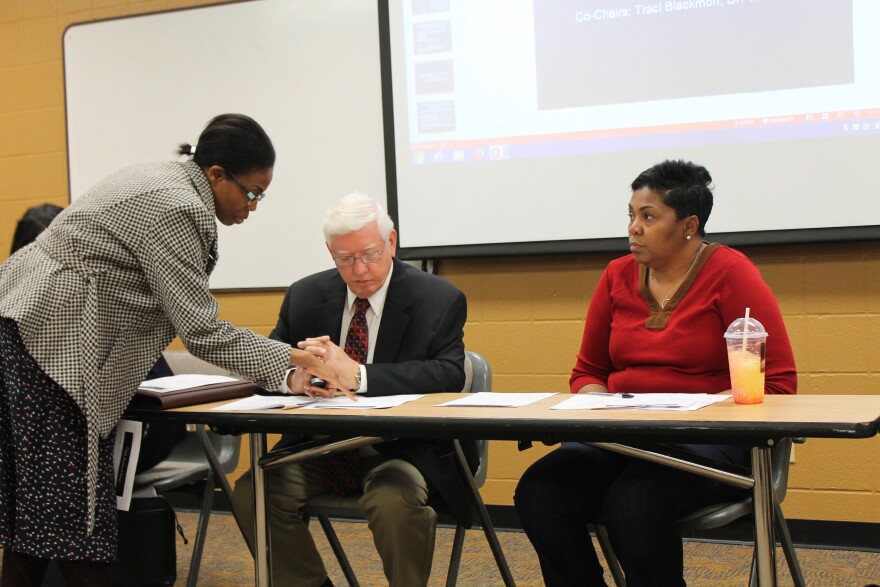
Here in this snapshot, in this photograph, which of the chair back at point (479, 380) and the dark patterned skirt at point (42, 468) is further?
the chair back at point (479, 380)

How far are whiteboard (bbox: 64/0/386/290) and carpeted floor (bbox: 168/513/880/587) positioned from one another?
1.09 m

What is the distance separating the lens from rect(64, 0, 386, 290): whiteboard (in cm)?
365

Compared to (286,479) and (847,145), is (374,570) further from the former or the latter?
(847,145)

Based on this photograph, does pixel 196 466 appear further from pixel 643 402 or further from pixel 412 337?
pixel 643 402

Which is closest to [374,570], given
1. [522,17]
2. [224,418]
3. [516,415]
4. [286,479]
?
[286,479]

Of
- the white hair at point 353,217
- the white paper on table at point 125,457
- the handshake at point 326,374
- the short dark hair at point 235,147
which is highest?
the short dark hair at point 235,147

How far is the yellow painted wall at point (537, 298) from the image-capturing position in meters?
3.14

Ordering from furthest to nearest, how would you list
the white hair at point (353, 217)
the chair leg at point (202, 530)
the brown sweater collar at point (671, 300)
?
the chair leg at point (202, 530) < the white hair at point (353, 217) < the brown sweater collar at point (671, 300)

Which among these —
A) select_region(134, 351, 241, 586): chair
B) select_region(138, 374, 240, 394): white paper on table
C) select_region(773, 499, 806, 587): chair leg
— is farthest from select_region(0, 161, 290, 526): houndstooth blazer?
select_region(773, 499, 806, 587): chair leg

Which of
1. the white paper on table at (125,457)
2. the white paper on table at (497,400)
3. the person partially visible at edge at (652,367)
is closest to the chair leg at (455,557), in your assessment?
the person partially visible at edge at (652,367)

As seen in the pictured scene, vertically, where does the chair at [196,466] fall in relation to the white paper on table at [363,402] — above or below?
below

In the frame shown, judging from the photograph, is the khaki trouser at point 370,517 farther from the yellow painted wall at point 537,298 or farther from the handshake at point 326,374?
the yellow painted wall at point 537,298

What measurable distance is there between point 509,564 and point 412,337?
111 cm

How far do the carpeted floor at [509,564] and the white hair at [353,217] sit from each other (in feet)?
3.90
